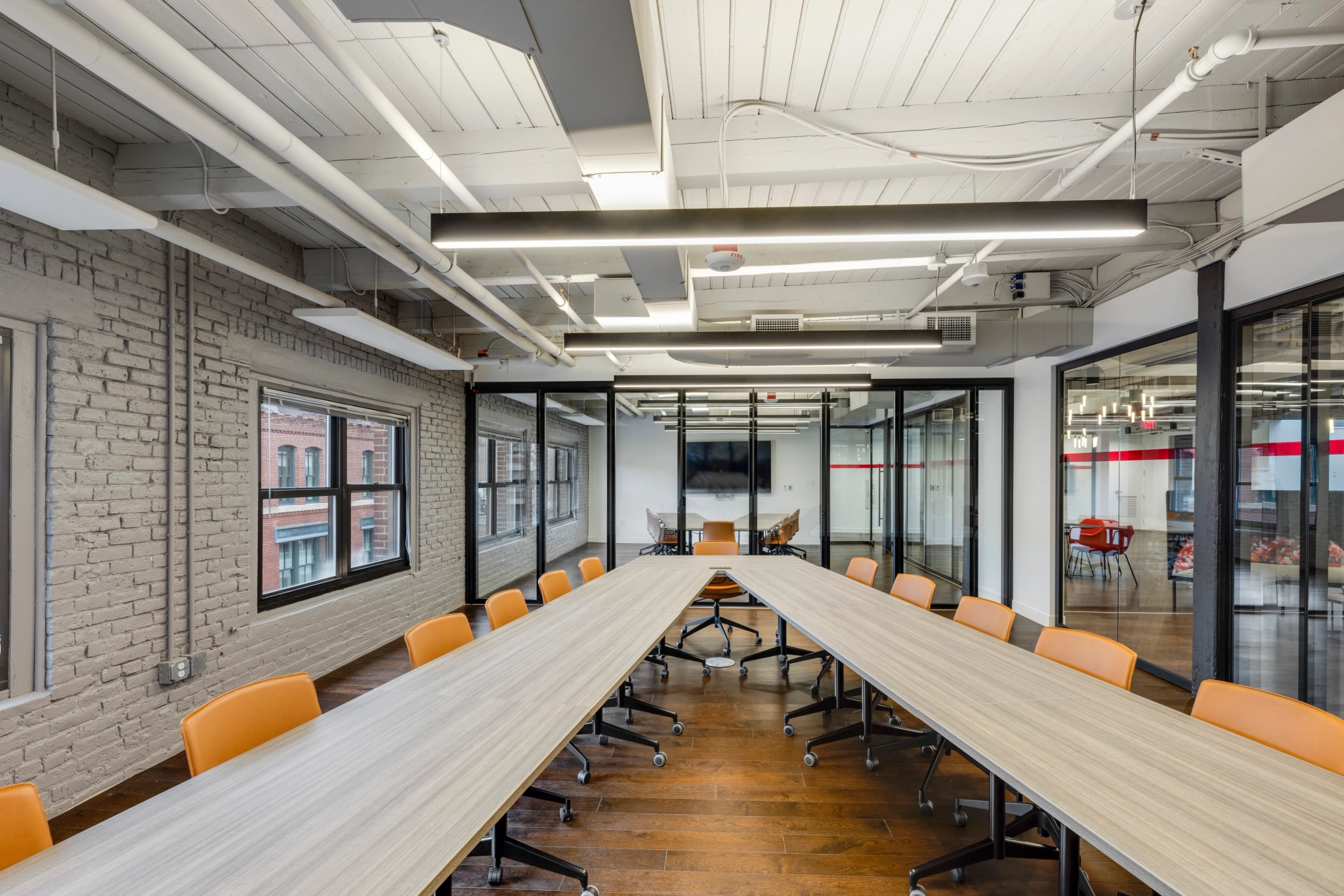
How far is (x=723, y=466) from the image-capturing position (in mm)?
7246

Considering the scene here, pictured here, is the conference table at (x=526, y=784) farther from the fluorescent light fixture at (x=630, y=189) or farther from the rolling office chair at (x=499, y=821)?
the fluorescent light fixture at (x=630, y=189)

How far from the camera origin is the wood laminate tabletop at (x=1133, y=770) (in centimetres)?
119

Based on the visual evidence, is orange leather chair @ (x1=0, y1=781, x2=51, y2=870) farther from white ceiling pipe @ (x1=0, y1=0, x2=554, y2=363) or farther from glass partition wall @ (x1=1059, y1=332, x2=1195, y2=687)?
glass partition wall @ (x1=1059, y1=332, x2=1195, y2=687)

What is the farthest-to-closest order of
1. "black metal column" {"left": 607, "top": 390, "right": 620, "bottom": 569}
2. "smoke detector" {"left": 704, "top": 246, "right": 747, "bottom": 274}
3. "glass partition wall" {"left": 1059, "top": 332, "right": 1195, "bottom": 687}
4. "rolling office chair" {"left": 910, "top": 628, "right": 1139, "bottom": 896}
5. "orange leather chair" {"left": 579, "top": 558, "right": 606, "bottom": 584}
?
"black metal column" {"left": 607, "top": 390, "right": 620, "bottom": 569}, "orange leather chair" {"left": 579, "top": 558, "right": 606, "bottom": 584}, "glass partition wall" {"left": 1059, "top": 332, "right": 1195, "bottom": 687}, "smoke detector" {"left": 704, "top": 246, "right": 747, "bottom": 274}, "rolling office chair" {"left": 910, "top": 628, "right": 1139, "bottom": 896}

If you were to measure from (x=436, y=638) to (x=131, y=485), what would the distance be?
1.87 metres

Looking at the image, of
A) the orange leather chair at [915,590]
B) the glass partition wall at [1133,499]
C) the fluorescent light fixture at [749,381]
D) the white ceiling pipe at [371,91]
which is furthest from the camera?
the fluorescent light fixture at [749,381]

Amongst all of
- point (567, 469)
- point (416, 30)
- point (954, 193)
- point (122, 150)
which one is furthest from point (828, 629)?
point (567, 469)

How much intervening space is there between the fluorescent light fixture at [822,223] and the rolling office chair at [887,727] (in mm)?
2023

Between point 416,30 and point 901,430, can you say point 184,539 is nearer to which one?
point 416,30

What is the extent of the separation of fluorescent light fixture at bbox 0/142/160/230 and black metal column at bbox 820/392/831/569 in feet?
19.7

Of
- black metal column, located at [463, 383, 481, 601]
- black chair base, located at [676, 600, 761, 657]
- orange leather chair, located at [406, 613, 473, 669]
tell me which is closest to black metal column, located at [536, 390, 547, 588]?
black metal column, located at [463, 383, 481, 601]

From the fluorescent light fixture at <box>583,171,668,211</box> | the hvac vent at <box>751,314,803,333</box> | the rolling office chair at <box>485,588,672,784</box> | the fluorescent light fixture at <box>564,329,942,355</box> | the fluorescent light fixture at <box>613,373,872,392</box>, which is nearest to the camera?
the fluorescent light fixture at <box>583,171,668,211</box>

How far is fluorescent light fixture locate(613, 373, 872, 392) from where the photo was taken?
19.4 ft

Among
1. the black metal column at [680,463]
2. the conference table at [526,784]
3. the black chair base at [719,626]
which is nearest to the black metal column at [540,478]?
the black metal column at [680,463]
